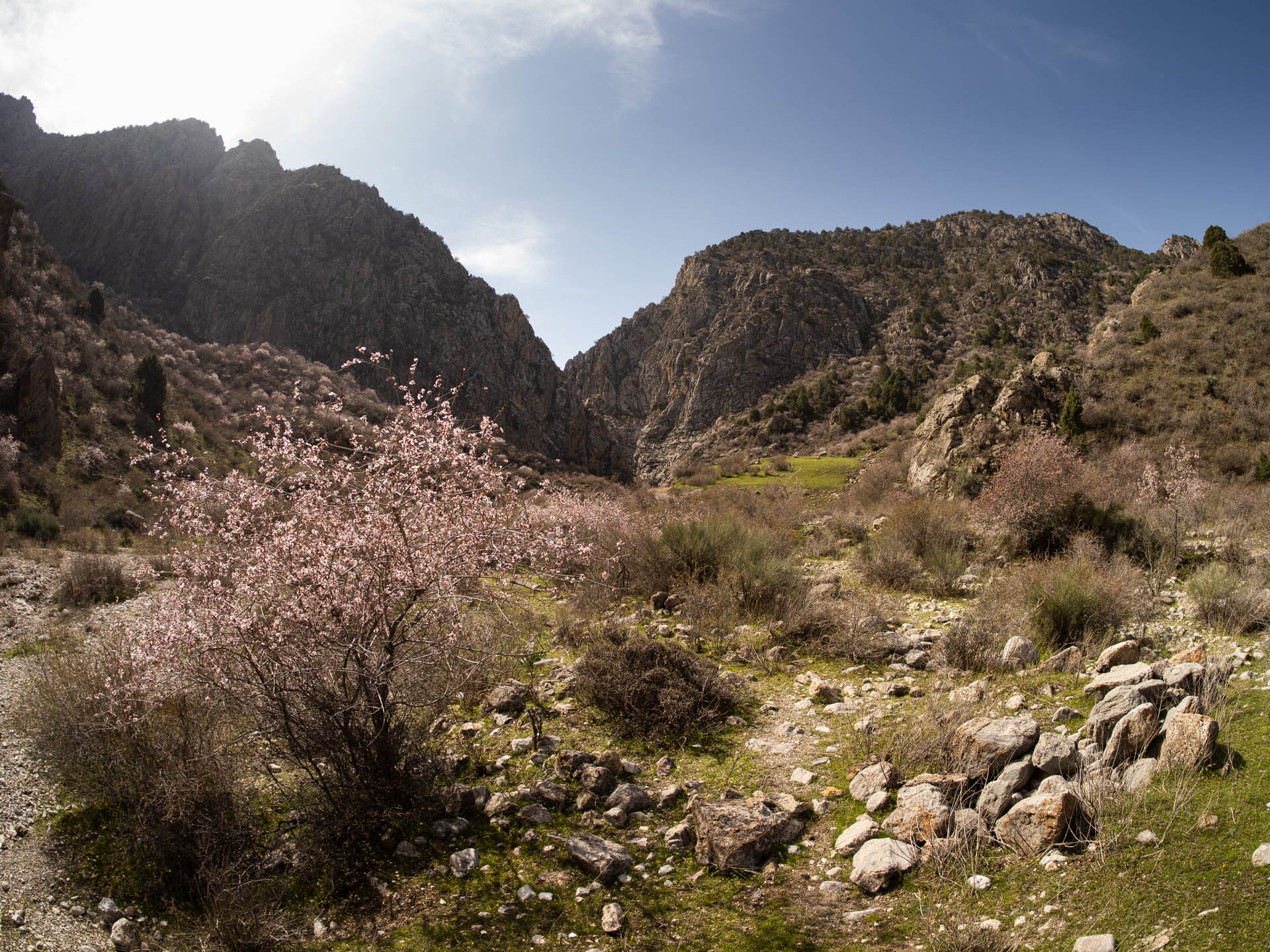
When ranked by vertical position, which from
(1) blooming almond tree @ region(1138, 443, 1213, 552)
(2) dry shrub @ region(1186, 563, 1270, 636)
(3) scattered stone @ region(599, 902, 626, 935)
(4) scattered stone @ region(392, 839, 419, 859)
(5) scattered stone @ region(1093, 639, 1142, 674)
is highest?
(1) blooming almond tree @ region(1138, 443, 1213, 552)

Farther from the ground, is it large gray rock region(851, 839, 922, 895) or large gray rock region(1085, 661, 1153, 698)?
large gray rock region(1085, 661, 1153, 698)

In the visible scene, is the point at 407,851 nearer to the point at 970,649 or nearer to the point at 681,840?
the point at 681,840

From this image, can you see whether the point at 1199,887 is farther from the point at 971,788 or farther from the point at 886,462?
the point at 886,462

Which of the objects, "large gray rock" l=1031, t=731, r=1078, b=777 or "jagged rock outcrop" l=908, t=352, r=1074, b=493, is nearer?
"large gray rock" l=1031, t=731, r=1078, b=777

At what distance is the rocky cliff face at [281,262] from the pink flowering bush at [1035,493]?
57625 mm

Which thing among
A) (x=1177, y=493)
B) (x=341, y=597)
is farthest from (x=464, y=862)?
(x=1177, y=493)

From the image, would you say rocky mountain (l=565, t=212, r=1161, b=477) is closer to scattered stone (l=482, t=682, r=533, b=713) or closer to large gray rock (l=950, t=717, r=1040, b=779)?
scattered stone (l=482, t=682, r=533, b=713)

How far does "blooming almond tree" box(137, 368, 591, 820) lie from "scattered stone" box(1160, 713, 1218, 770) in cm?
399

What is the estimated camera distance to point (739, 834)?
369 cm

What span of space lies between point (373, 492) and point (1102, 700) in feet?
17.6

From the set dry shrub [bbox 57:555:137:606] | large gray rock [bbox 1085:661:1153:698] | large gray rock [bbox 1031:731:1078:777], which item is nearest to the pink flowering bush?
large gray rock [bbox 1085:661:1153:698]

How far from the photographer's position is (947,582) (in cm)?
965

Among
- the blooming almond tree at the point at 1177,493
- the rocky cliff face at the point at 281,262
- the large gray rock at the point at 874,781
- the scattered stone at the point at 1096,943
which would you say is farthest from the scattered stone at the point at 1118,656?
the rocky cliff face at the point at 281,262

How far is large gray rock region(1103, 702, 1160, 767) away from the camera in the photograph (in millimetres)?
3482
